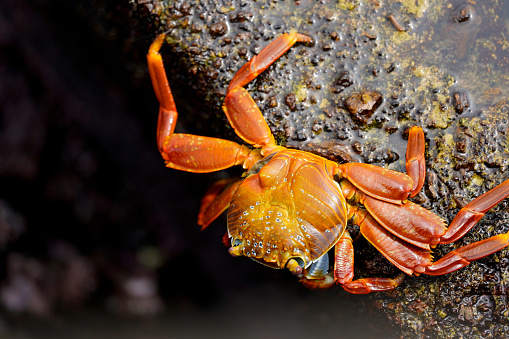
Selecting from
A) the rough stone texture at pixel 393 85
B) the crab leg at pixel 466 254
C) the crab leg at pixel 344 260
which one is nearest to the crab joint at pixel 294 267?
the crab leg at pixel 344 260

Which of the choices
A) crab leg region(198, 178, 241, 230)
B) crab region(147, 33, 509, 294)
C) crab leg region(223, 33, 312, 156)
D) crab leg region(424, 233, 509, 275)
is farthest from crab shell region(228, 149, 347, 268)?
crab leg region(424, 233, 509, 275)

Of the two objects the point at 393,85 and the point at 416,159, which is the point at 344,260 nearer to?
the point at 416,159

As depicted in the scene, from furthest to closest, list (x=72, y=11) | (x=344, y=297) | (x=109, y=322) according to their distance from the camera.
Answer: (x=109, y=322) → (x=72, y=11) → (x=344, y=297)

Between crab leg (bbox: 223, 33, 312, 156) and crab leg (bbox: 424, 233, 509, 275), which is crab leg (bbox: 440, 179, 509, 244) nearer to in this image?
crab leg (bbox: 424, 233, 509, 275)

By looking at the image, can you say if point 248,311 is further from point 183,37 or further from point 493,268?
point 183,37

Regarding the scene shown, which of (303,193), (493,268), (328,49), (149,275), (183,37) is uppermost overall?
(183,37)

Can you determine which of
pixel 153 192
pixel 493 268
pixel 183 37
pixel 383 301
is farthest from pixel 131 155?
pixel 493 268

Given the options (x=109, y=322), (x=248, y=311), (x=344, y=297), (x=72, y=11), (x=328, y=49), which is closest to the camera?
(x=328, y=49)
